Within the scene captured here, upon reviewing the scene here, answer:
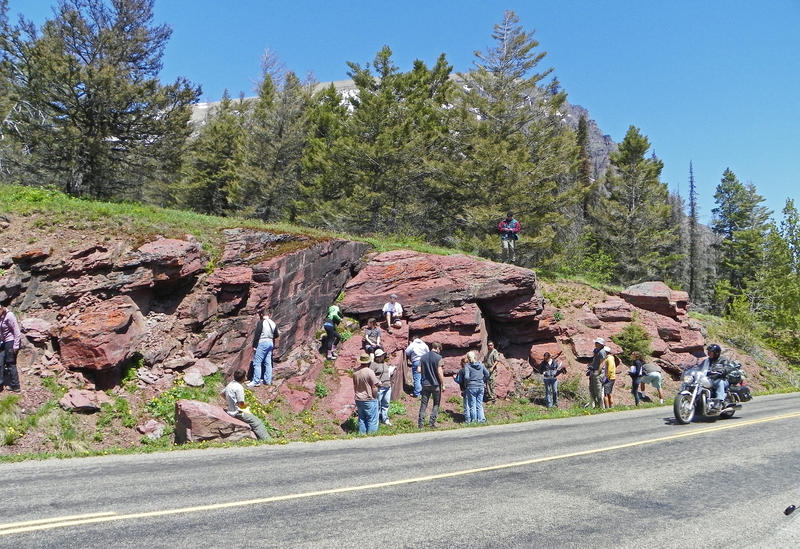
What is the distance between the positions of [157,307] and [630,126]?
40.9 metres

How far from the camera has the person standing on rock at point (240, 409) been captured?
34.7 feet

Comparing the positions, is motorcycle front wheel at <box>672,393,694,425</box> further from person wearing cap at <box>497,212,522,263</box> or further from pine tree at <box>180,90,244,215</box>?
pine tree at <box>180,90,244,215</box>

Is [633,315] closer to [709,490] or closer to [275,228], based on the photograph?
[275,228]

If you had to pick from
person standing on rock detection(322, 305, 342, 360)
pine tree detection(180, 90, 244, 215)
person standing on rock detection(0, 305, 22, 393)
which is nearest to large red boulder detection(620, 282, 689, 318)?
person standing on rock detection(322, 305, 342, 360)

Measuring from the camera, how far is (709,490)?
6207mm

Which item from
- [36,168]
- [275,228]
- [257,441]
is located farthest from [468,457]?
[36,168]

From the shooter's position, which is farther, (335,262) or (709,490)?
(335,262)

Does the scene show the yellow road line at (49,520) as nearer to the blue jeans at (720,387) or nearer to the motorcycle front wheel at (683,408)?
the motorcycle front wheel at (683,408)

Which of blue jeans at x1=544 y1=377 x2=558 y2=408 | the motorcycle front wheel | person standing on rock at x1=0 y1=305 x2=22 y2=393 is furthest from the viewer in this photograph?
blue jeans at x1=544 y1=377 x2=558 y2=408

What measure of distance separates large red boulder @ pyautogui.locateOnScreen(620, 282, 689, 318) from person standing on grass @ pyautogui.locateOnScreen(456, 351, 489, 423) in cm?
1474

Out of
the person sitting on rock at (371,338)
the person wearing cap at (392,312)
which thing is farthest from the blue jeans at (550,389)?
the person sitting on rock at (371,338)

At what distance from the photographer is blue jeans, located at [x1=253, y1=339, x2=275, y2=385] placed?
1340 centimetres

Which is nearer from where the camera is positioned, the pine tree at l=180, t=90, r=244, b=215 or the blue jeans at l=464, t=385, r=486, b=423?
the blue jeans at l=464, t=385, r=486, b=423

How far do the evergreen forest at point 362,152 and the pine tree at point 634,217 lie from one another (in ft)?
0.50
